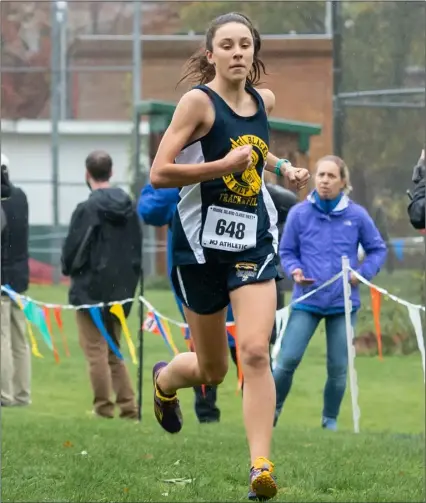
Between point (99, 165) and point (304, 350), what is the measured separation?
2.38 m

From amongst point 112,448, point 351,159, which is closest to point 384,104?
point 351,159

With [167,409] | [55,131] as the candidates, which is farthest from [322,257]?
[55,131]

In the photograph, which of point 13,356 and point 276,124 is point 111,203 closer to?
point 13,356

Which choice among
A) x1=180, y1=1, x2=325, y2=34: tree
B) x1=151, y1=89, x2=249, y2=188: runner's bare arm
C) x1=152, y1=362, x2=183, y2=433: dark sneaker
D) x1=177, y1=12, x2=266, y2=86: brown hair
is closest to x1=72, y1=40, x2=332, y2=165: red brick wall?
x1=180, y1=1, x2=325, y2=34: tree

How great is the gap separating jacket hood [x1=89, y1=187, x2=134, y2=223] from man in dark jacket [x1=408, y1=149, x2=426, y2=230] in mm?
3943

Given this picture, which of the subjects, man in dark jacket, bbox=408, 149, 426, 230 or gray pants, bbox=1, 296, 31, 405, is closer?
man in dark jacket, bbox=408, 149, 426, 230

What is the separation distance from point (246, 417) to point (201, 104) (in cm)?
135

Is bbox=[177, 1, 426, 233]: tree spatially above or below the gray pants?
above

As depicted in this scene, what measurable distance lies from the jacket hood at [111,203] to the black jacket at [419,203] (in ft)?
13.0

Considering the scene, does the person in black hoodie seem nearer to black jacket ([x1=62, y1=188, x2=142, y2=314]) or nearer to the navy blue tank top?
black jacket ([x1=62, y1=188, x2=142, y2=314])

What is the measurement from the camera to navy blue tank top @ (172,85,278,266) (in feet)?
19.0

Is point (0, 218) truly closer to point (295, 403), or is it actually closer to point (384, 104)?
point (295, 403)

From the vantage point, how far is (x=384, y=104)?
52.7ft

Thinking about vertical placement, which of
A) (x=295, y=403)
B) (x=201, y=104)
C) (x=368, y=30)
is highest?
(x=368, y=30)
